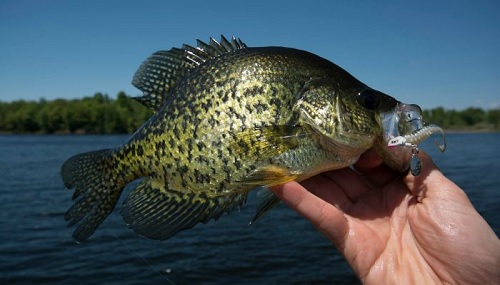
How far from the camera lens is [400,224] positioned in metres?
4.04

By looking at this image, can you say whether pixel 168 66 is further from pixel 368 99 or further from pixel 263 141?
pixel 368 99

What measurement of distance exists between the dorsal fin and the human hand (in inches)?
53.5

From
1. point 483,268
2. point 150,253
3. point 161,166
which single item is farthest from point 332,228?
point 150,253

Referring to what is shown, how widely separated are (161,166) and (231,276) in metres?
8.77

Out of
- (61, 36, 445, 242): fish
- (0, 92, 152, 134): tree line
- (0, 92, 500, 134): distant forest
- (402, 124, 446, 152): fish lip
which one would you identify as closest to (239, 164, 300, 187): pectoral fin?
(61, 36, 445, 242): fish

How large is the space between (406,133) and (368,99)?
1.35 feet

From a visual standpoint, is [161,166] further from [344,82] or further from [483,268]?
[483,268]

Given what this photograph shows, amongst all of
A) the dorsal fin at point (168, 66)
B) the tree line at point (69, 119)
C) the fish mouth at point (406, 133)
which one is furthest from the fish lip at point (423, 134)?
the tree line at point (69, 119)

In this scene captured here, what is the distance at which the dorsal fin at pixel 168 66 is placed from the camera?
388 cm

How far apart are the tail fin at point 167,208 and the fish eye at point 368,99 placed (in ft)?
4.12

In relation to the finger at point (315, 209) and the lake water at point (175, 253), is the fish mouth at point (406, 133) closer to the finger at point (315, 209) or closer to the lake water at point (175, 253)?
the finger at point (315, 209)

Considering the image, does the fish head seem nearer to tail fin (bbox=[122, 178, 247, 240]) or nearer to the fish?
the fish

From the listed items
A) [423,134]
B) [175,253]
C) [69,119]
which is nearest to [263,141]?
[423,134]

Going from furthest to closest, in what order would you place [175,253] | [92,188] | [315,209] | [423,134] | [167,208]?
[175,253], [92,188], [167,208], [315,209], [423,134]
